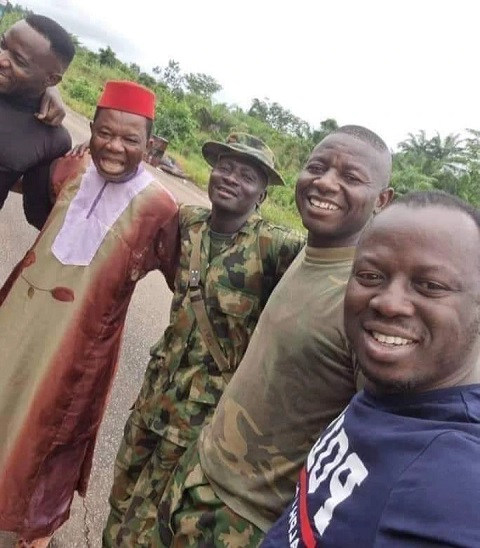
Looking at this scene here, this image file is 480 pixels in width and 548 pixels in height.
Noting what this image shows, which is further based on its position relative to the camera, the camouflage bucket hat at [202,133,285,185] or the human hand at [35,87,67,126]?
the human hand at [35,87,67,126]

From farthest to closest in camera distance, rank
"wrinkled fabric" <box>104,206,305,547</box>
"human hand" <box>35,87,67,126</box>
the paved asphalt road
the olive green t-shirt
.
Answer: the paved asphalt road
"human hand" <box>35,87,67,126</box>
"wrinkled fabric" <box>104,206,305,547</box>
the olive green t-shirt

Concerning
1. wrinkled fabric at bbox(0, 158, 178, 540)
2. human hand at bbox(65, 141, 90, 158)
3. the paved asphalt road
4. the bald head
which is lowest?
the paved asphalt road

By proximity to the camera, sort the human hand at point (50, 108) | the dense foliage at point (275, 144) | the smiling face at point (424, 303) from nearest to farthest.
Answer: the smiling face at point (424, 303), the human hand at point (50, 108), the dense foliage at point (275, 144)

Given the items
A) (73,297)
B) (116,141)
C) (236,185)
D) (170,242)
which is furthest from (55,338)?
(236,185)

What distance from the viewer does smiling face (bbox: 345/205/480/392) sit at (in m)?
0.90

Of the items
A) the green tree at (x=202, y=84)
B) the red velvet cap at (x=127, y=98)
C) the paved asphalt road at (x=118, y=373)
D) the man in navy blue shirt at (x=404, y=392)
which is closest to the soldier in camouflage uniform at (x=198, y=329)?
the red velvet cap at (x=127, y=98)

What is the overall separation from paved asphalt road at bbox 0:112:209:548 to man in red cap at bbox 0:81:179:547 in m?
0.30

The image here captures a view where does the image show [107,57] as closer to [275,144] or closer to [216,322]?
[275,144]

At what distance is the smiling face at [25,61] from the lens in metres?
2.07

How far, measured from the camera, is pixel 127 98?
2.06 meters

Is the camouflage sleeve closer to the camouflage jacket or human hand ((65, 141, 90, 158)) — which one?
the camouflage jacket

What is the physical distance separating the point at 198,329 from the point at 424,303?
1.14 meters

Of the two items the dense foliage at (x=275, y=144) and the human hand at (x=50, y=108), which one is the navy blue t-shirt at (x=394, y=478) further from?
the dense foliage at (x=275, y=144)

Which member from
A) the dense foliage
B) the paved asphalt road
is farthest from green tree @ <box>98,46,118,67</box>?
the paved asphalt road
